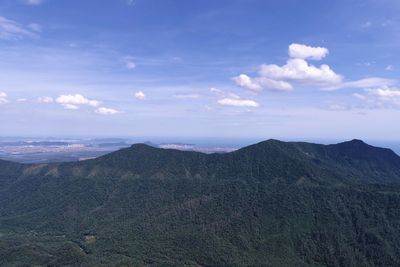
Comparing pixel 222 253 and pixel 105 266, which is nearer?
pixel 105 266

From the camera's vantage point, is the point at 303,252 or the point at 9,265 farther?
the point at 303,252

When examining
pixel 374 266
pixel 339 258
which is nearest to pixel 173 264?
pixel 339 258

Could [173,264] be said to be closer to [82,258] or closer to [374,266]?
[82,258]

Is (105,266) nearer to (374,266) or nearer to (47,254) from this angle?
(47,254)

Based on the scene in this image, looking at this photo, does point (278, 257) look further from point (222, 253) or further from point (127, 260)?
point (127, 260)

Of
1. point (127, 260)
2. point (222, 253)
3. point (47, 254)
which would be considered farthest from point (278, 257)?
point (47, 254)

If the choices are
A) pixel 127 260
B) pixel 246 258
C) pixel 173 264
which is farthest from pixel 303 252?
pixel 127 260

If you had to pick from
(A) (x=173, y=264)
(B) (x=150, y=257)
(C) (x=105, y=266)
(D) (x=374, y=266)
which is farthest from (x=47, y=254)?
(D) (x=374, y=266)
